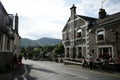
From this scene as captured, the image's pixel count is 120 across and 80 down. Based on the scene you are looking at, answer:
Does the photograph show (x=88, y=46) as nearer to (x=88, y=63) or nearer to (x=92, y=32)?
(x=92, y=32)

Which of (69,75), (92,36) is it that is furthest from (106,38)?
(69,75)

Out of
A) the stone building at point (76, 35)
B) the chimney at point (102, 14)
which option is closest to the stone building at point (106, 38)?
the chimney at point (102, 14)

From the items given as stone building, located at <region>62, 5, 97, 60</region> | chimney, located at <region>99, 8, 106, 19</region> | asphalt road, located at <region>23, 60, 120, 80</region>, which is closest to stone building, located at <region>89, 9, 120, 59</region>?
chimney, located at <region>99, 8, 106, 19</region>

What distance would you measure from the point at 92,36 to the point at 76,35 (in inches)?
226

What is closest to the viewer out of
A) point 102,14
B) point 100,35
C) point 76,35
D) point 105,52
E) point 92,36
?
point 105,52

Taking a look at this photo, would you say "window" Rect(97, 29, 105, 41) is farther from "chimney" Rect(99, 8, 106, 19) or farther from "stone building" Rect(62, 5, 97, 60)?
Answer: "chimney" Rect(99, 8, 106, 19)

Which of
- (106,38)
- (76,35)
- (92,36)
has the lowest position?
(106,38)

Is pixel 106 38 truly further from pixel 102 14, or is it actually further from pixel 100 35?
pixel 102 14

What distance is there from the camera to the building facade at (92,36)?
23.7m

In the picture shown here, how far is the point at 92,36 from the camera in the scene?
28.1 m

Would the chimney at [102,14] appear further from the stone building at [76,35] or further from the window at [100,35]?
the window at [100,35]

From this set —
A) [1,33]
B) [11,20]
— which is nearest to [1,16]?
[1,33]

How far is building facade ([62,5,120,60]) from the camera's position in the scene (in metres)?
23.7

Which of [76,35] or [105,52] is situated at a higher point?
[76,35]
